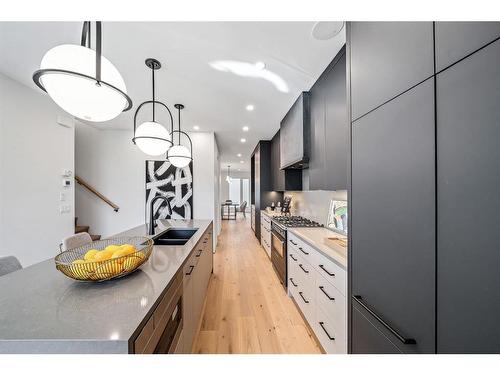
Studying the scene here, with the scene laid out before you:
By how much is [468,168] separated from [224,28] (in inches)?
68.2

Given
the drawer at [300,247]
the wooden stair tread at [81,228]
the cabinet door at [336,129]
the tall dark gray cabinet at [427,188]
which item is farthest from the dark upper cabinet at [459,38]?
the wooden stair tread at [81,228]

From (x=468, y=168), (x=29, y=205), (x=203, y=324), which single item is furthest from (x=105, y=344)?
(x=29, y=205)

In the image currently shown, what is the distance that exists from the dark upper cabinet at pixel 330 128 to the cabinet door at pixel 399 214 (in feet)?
2.11

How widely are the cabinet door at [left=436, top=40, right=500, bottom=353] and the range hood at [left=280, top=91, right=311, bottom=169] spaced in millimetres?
1918

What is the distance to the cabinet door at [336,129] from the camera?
1.70m

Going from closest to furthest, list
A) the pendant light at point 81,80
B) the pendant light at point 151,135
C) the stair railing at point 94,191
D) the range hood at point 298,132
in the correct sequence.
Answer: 1. the pendant light at point 81,80
2. the pendant light at point 151,135
3. the range hood at point 298,132
4. the stair railing at point 94,191

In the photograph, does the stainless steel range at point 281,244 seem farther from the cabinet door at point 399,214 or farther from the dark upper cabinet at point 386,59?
the dark upper cabinet at point 386,59

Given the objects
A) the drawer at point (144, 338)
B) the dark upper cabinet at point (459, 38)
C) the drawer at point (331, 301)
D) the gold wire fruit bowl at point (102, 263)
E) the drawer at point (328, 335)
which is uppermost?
the dark upper cabinet at point (459, 38)

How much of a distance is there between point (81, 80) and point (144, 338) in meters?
1.11

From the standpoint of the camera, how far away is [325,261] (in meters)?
1.58

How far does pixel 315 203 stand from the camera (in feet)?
10.2

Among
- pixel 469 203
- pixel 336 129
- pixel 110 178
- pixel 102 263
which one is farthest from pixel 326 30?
pixel 110 178

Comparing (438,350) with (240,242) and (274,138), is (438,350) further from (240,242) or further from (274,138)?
(240,242)

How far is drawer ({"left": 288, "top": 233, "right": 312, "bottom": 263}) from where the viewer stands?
1.93 metres
